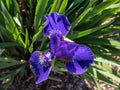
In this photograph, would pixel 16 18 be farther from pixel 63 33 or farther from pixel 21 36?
pixel 63 33

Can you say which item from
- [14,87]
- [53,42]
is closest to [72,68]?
[53,42]

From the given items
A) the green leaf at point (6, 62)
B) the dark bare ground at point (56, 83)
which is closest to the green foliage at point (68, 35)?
the green leaf at point (6, 62)

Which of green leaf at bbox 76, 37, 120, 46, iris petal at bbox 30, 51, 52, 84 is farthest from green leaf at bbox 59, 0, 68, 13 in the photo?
iris petal at bbox 30, 51, 52, 84

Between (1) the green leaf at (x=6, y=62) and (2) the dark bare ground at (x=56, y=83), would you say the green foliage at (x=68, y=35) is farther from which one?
(2) the dark bare ground at (x=56, y=83)

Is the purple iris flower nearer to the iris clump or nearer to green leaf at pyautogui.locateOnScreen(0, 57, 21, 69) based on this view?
the iris clump

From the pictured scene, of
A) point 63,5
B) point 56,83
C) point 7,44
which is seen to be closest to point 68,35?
point 63,5

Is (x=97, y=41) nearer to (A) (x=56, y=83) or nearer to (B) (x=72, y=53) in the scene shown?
(A) (x=56, y=83)

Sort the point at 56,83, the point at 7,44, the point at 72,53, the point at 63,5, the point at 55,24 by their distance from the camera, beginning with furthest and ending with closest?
the point at 56,83
the point at 7,44
the point at 63,5
the point at 55,24
the point at 72,53
